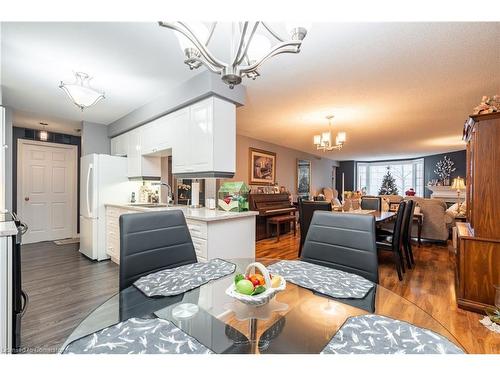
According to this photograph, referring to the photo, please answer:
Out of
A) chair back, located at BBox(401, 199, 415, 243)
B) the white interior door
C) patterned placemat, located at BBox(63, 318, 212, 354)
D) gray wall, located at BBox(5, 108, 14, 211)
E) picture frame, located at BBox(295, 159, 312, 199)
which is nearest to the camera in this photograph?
patterned placemat, located at BBox(63, 318, 212, 354)

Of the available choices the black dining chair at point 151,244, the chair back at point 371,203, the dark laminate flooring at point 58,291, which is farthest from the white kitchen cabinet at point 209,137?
the chair back at point 371,203

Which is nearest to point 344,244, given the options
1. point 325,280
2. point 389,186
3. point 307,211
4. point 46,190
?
point 325,280

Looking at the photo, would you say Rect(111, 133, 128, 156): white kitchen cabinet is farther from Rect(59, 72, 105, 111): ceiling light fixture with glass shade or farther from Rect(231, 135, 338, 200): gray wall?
Rect(231, 135, 338, 200): gray wall

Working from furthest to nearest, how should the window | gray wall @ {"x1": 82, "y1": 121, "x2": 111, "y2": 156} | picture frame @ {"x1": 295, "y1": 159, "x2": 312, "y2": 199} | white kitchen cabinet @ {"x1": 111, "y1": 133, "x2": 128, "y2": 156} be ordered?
the window, picture frame @ {"x1": 295, "y1": 159, "x2": 312, "y2": 199}, gray wall @ {"x1": 82, "y1": 121, "x2": 111, "y2": 156}, white kitchen cabinet @ {"x1": 111, "y1": 133, "x2": 128, "y2": 156}

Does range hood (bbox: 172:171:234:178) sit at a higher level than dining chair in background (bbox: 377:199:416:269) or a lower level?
higher

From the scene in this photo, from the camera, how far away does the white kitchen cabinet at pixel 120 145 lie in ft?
13.5

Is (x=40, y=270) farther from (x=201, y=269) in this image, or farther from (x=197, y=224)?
(x=201, y=269)

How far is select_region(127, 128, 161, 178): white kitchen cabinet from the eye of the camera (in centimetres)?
375

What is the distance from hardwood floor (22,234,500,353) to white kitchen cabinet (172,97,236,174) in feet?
5.60

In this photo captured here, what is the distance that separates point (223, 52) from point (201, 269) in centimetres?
181

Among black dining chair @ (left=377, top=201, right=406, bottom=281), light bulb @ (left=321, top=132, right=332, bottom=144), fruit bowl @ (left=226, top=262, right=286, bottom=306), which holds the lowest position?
black dining chair @ (left=377, top=201, right=406, bottom=281)

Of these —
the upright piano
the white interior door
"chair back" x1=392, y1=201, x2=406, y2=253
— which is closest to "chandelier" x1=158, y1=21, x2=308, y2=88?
"chair back" x1=392, y1=201, x2=406, y2=253

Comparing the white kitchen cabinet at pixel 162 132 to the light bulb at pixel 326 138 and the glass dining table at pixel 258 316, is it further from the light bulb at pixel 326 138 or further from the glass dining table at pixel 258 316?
the light bulb at pixel 326 138
